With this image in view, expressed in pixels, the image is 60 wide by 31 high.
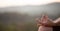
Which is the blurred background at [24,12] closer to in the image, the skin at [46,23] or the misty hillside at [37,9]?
the misty hillside at [37,9]

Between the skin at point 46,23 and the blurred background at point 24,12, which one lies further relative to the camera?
the blurred background at point 24,12

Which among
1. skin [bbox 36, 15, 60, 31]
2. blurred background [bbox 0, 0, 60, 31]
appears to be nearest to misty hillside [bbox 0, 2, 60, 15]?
blurred background [bbox 0, 0, 60, 31]

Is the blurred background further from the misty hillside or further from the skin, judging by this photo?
the skin

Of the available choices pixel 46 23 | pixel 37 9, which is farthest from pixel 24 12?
pixel 46 23

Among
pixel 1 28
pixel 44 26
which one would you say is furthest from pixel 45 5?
pixel 1 28

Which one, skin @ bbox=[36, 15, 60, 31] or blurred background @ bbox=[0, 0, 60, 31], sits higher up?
blurred background @ bbox=[0, 0, 60, 31]

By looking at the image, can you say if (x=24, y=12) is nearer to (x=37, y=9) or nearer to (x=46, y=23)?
(x=37, y=9)

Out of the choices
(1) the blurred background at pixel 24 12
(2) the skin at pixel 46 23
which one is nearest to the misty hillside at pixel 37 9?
(1) the blurred background at pixel 24 12

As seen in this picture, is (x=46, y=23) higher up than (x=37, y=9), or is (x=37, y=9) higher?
(x=37, y=9)

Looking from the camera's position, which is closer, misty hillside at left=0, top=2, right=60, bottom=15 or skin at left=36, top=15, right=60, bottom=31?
skin at left=36, top=15, right=60, bottom=31
